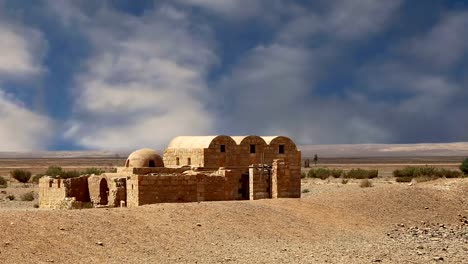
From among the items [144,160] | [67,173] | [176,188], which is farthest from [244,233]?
Result: [67,173]

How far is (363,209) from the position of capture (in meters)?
20.9

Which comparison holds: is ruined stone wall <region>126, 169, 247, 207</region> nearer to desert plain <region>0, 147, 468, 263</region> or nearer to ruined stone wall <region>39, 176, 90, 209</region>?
desert plain <region>0, 147, 468, 263</region>

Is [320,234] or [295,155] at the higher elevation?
[295,155]

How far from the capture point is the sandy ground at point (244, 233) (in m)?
13.0

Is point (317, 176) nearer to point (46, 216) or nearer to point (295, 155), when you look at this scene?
point (295, 155)

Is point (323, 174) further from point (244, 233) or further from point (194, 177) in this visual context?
point (244, 233)

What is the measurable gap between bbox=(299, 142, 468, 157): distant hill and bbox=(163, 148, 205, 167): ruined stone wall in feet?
463

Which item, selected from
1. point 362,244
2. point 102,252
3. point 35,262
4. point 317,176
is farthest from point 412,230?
point 317,176

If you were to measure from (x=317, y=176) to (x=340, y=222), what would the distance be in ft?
113

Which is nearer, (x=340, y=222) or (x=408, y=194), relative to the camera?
(x=340, y=222)

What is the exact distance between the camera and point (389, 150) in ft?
582

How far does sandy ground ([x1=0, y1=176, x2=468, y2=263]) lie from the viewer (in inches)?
513

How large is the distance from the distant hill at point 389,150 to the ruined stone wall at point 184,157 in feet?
463

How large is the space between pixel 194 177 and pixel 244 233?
4.69 meters
